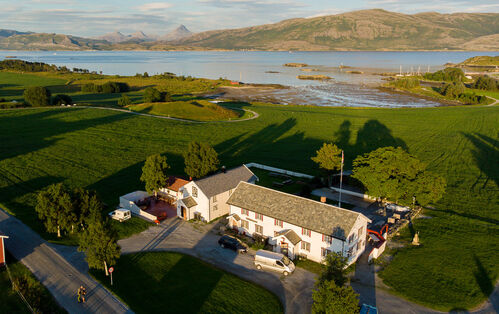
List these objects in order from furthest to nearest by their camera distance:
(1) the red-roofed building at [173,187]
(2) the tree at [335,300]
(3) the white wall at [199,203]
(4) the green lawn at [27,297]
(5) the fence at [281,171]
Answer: (5) the fence at [281,171] → (1) the red-roofed building at [173,187] → (3) the white wall at [199,203] → (4) the green lawn at [27,297] → (2) the tree at [335,300]

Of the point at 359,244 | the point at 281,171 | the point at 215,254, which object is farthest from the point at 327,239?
the point at 281,171

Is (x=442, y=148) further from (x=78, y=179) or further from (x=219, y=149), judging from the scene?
(x=78, y=179)

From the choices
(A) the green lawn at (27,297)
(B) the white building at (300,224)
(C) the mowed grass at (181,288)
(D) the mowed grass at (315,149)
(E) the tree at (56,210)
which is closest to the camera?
(A) the green lawn at (27,297)

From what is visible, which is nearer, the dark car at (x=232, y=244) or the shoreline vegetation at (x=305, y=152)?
the shoreline vegetation at (x=305, y=152)

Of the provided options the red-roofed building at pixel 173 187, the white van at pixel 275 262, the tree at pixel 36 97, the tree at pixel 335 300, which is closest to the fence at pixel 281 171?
the red-roofed building at pixel 173 187

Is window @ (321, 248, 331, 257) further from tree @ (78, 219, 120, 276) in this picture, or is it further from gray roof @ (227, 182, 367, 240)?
tree @ (78, 219, 120, 276)

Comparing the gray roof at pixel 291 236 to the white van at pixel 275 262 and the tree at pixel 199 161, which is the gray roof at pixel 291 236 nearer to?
the white van at pixel 275 262

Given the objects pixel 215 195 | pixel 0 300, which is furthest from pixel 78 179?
pixel 0 300
